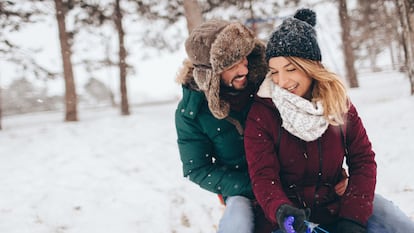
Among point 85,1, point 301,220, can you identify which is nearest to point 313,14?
point 301,220

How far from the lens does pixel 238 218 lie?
2.04m

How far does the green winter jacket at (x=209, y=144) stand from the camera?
238 centimetres

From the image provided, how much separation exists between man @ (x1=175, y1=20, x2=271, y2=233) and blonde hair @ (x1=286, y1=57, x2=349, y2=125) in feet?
1.40

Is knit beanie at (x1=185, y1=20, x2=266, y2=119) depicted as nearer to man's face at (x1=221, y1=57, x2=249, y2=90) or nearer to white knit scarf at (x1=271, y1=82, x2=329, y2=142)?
man's face at (x1=221, y1=57, x2=249, y2=90)

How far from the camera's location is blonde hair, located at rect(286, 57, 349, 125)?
6.51 ft

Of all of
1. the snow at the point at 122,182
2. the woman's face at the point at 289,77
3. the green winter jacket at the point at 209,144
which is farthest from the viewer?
the snow at the point at 122,182

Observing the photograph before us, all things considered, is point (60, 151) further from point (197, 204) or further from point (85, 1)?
point (85, 1)

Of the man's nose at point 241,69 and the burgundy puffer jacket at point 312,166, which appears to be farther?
the man's nose at point 241,69

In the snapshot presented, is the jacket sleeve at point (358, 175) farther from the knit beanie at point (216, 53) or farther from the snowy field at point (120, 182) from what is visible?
the snowy field at point (120, 182)

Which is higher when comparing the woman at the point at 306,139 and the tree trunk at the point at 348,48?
the tree trunk at the point at 348,48

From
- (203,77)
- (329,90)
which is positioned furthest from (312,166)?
(203,77)

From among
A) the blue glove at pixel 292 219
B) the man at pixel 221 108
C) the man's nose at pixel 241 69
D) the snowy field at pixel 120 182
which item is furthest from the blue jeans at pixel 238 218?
the snowy field at pixel 120 182

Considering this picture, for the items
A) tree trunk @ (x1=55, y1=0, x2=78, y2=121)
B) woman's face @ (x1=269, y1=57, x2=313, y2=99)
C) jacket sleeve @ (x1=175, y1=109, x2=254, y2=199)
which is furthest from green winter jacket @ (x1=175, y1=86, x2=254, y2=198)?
tree trunk @ (x1=55, y1=0, x2=78, y2=121)

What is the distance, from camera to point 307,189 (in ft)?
6.68
